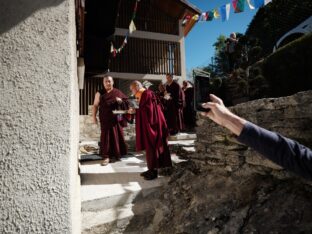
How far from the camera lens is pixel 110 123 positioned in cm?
458

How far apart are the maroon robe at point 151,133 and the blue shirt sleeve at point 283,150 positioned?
2778 millimetres

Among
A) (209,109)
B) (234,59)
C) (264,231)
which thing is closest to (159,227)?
(264,231)

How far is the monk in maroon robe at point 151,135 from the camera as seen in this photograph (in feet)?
12.2

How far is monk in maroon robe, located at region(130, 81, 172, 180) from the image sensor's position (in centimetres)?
373

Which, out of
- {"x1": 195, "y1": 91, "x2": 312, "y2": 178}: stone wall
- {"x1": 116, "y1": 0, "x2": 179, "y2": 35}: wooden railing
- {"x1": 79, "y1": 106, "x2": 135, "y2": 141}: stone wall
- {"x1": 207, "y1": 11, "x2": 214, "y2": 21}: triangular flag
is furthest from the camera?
{"x1": 116, "y1": 0, "x2": 179, "y2": 35}: wooden railing

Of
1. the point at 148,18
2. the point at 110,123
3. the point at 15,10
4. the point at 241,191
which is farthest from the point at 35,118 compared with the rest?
the point at 148,18

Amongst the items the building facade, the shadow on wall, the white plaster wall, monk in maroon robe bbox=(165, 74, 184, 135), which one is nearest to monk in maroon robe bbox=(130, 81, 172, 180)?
the white plaster wall

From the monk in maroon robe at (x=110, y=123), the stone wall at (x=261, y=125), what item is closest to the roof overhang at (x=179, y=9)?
the monk in maroon robe at (x=110, y=123)

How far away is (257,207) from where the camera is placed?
2365 mm

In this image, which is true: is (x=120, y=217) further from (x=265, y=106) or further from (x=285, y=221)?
(x=265, y=106)

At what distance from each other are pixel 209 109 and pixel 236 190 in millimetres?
1962

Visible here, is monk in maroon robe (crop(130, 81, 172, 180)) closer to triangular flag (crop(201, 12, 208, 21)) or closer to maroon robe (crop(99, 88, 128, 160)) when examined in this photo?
maroon robe (crop(99, 88, 128, 160))

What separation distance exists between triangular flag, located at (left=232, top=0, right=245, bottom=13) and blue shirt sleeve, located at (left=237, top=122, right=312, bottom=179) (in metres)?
6.00

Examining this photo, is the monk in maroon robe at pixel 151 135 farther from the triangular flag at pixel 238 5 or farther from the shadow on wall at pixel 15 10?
the triangular flag at pixel 238 5
